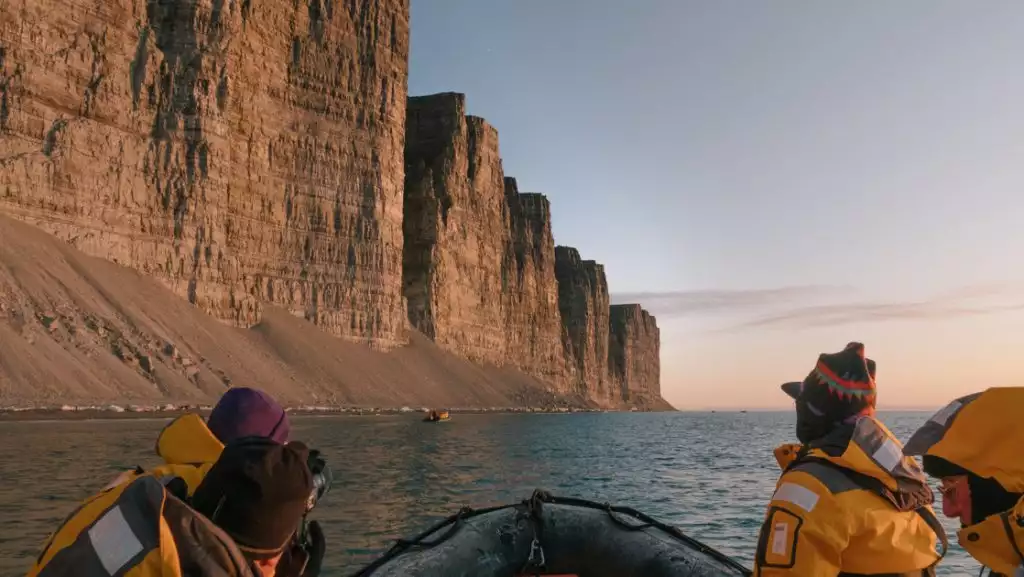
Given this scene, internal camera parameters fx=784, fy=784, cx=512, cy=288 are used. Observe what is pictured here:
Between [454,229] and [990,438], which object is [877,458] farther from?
[454,229]

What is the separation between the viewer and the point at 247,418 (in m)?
2.80

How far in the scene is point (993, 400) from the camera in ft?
7.30

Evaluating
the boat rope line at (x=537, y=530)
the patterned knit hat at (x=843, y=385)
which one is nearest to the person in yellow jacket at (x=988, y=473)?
the patterned knit hat at (x=843, y=385)

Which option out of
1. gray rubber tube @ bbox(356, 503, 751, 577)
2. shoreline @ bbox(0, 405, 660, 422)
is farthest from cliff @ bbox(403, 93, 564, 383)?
gray rubber tube @ bbox(356, 503, 751, 577)

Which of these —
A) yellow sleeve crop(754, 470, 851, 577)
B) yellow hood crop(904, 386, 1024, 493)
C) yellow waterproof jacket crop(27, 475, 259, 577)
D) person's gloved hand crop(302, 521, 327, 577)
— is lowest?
person's gloved hand crop(302, 521, 327, 577)

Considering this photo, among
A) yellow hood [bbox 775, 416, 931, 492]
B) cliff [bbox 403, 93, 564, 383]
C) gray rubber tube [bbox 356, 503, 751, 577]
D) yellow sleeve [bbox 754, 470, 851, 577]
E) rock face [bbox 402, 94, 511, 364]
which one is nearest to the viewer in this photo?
yellow sleeve [bbox 754, 470, 851, 577]

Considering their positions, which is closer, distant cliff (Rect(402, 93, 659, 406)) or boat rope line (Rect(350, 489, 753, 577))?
boat rope line (Rect(350, 489, 753, 577))

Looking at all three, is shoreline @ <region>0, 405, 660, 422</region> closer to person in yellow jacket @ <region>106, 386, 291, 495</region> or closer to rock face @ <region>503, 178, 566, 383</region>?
person in yellow jacket @ <region>106, 386, 291, 495</region>

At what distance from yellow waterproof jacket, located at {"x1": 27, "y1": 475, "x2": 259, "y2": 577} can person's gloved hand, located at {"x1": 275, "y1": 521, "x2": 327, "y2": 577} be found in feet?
2.60

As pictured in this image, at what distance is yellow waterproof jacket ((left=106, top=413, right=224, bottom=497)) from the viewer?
2623 mm

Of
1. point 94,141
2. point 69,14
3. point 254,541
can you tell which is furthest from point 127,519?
point 69,14

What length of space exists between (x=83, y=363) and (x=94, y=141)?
14.0 meters

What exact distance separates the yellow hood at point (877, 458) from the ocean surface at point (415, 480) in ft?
23.3

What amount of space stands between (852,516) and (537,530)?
9.42ft
